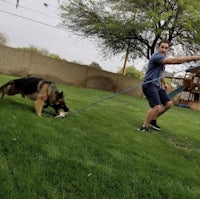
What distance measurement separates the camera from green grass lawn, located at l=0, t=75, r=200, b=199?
3.68 meters

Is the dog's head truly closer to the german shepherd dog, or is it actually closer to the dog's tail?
the german shepherd dog

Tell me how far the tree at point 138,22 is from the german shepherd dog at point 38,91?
18.0m

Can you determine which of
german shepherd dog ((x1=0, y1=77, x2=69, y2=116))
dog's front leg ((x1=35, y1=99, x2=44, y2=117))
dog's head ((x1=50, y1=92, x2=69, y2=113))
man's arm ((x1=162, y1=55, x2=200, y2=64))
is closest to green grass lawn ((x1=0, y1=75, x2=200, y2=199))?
dog's front leg ((x1=35, y1=99, x2=44, y2=117))

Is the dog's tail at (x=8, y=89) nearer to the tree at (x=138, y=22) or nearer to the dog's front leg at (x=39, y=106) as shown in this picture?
the dog's front leg at (x=39, y=106)

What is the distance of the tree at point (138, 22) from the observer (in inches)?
963

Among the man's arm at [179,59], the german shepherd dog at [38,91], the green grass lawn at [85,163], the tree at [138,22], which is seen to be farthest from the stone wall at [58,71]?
the man's arm at [179,59]

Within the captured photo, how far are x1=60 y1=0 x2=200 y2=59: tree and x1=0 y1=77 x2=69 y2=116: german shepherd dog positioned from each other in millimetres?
18005

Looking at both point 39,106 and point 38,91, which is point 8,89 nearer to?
point 38,91

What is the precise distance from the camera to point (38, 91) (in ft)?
23.0

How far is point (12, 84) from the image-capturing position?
7332 millimetres

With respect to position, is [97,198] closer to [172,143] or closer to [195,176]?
[195,176]

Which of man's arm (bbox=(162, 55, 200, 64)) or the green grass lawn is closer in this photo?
the green grass lawn

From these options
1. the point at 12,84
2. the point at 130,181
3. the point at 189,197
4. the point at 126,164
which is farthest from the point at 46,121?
the point at 189,197

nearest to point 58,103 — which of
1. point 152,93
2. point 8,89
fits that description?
point 8,89
